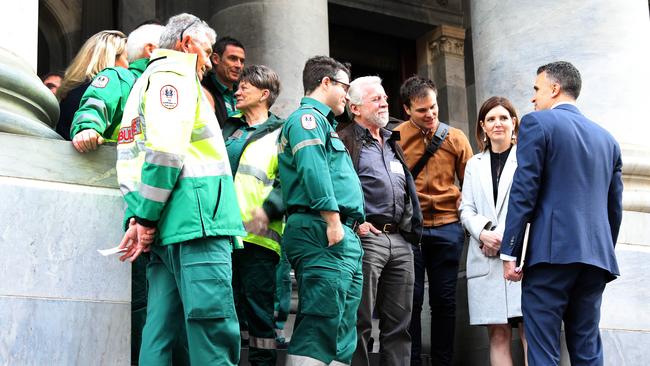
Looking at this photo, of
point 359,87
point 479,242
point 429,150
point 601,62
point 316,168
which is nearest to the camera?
point 316,168

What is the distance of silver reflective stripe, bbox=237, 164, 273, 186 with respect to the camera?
653 centimetres

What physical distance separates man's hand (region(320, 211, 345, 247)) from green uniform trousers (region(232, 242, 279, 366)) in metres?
0.59

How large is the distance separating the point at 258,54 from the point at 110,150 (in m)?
3.78

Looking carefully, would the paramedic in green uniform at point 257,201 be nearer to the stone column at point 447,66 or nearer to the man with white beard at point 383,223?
the man with white beard at point 383,223

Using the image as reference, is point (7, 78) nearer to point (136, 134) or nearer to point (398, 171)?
point (136, 134)

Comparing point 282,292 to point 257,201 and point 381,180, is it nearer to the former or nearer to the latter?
point 257,201

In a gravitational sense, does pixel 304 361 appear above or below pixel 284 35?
below

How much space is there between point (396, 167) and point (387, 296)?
881mm

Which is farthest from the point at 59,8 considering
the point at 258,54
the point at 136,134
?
the point at 136,134

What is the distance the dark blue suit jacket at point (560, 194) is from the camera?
5977 millimetres

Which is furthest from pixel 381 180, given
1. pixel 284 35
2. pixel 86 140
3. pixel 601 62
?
pixel 284 35

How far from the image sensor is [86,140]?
228 inches

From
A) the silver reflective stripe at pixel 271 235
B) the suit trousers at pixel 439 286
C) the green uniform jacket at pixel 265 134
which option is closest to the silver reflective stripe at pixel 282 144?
the green uniform jacket at pixel 265 134

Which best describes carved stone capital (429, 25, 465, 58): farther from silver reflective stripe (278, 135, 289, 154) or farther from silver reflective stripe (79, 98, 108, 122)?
silver reflective stripe (79, 98, 108, 122)
